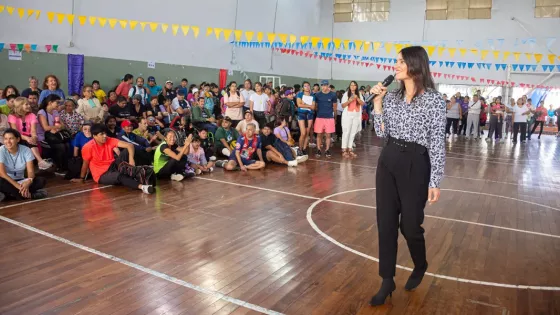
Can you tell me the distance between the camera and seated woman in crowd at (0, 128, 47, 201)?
5.22 metres

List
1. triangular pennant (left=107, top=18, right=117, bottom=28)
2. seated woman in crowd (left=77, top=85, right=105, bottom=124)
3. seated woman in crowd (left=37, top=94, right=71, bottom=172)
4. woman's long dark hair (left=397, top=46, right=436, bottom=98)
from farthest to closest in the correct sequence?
triangular pennant (left=107, top=18, right=117, bottom=28)
seated woman in crowd (left=77, top=85, right=105, bottom=124)
seated woman in crowd (left=37, top=94, right=71, bottom=172)
woman's long dark hair (left=397, top=46, right=436, bottom=98)

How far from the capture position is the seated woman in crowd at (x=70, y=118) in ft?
24.9

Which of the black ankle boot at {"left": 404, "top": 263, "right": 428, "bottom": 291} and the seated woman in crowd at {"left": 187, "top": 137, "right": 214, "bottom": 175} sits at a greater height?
the seated woman in crowd at {"left": 187, "top": 137, "right": 214, "bottom": 175}

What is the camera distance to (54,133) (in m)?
7.20

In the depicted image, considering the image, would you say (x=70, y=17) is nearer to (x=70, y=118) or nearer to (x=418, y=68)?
(x=70, y=118)

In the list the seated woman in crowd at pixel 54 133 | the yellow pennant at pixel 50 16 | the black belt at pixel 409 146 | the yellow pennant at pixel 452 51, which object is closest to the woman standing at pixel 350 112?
the seated woman in crowd at pixel 54 133

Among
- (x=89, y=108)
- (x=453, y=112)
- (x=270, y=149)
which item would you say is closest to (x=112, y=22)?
(x=89, y=108)

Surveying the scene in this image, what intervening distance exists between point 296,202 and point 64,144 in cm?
408

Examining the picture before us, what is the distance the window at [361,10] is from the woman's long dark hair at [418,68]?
18.6 m

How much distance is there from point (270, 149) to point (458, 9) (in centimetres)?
1395

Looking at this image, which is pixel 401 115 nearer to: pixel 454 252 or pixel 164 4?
pixel 454 252

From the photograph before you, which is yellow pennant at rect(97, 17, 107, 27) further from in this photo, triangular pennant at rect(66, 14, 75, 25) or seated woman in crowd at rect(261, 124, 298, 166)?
seated woman in crowd at rect(261, 124, 298, 166)

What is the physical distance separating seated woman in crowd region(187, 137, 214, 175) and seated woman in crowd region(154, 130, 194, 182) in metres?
0.41

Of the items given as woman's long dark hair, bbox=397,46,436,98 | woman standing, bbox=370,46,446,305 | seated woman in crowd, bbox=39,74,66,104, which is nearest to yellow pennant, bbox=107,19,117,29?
seated woman in crowd, bbox=39,74,66,104
